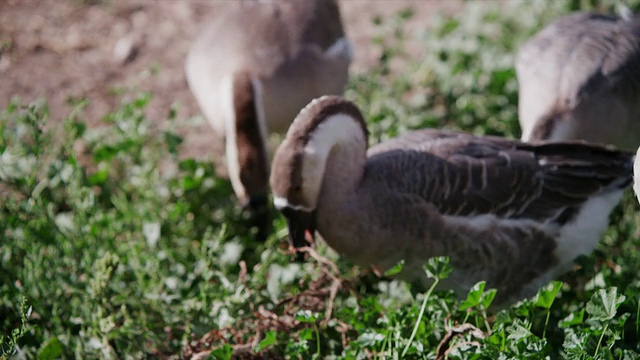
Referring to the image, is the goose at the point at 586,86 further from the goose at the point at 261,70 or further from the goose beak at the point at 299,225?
the goose beak at the point at 299,225

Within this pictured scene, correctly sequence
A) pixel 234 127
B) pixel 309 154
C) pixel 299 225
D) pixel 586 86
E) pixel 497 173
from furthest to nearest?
pixel 586 86
pixel 234 127
pixel 497 173
pixel 299 225
pixel 309 154

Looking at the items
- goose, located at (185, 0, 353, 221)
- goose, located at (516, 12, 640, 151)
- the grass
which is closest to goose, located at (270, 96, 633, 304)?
the grass

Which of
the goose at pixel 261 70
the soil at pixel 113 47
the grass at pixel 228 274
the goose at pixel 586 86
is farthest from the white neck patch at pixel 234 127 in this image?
the goose at pixel 586 86

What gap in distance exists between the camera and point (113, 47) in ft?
23.2

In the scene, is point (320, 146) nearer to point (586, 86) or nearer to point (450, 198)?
point (450, 198)

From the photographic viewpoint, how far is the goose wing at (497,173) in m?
4.16

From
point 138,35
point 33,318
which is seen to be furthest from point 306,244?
point 138,35

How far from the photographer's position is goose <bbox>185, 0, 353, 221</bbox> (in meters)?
4.90

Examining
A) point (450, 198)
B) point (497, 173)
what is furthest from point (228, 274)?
point (497, 173)

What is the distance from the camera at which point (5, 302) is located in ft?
12.9

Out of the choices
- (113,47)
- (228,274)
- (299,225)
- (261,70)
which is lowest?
(228,274)

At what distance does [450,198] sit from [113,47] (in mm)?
3947

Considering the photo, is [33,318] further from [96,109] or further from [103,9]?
[103,9]

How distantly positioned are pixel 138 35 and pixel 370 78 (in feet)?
7.31
